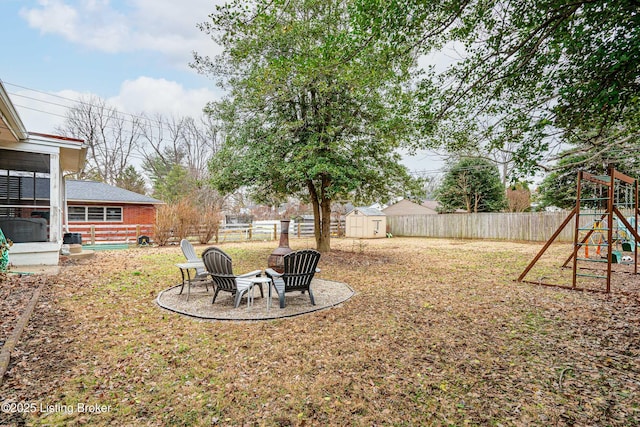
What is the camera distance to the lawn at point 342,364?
7.63 feet

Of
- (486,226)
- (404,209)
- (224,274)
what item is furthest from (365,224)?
(224,274)

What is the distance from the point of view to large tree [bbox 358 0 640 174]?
3.67 m

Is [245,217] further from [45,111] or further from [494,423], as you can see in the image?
[494,423]

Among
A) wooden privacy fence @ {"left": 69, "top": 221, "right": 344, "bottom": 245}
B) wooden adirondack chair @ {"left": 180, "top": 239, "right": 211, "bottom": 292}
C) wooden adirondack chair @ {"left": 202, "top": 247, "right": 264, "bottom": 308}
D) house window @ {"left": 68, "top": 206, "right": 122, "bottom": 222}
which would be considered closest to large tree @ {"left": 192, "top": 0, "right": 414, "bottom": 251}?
wooden adirondack chair @ {"left": 180, "top": 239, "right": 211, "bottom": 292}

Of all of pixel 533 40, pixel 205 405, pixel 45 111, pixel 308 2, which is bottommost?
pixel 205 405

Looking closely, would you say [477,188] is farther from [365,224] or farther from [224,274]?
[224,274]

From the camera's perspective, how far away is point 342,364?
308cm

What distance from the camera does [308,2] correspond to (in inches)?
343

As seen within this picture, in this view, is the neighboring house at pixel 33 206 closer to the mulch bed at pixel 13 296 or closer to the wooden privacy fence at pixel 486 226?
the mulch bed at pixel 13 296

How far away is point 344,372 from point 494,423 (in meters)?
1.25

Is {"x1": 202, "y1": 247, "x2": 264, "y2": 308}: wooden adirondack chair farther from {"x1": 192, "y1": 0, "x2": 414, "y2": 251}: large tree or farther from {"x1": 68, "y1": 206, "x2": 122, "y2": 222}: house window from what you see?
{"x1": 68, "y1": 206, "x2": 122, "y2": 222}: house window

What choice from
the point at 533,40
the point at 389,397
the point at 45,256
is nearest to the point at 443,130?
the point at 533,40

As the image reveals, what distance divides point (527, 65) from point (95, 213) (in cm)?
2025

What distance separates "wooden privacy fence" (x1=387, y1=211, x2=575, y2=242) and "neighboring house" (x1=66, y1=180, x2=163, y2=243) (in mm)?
17087
